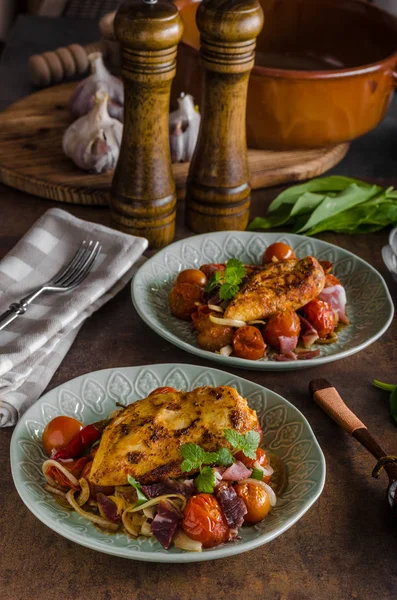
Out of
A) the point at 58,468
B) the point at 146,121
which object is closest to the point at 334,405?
the point at 58,468

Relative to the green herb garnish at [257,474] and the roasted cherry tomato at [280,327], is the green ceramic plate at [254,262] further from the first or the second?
the green herb garnish at [257,474]

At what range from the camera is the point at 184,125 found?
2.59 meters

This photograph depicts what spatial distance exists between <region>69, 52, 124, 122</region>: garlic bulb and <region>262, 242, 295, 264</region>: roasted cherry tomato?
3.04ft

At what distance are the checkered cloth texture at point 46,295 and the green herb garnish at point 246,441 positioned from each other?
52 cm

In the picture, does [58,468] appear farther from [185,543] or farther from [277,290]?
[277,290]

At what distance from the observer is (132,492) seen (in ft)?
4.56

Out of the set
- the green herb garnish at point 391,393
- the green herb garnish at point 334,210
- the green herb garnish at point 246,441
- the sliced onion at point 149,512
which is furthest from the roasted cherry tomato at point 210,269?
the sliced onion at point 149,512

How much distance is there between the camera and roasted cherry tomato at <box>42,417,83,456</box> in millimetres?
1484

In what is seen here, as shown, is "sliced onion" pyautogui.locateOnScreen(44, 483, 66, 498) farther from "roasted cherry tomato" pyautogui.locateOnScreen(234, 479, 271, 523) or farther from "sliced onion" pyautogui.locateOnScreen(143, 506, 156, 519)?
"roasted cherry tomato" pyautogui.locateOnScreen(234, 479, 271, 523)

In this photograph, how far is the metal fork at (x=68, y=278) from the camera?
1.87 m

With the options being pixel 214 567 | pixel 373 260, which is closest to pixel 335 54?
pixel 373 260

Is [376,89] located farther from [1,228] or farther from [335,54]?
[1,228]

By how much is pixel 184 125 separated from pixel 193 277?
798 mm

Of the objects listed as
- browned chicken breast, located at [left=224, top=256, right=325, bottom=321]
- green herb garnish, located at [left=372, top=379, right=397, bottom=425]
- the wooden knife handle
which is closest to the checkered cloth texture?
browned chicken breast, located at [left=224, top=256, right=325, bottom=321]
